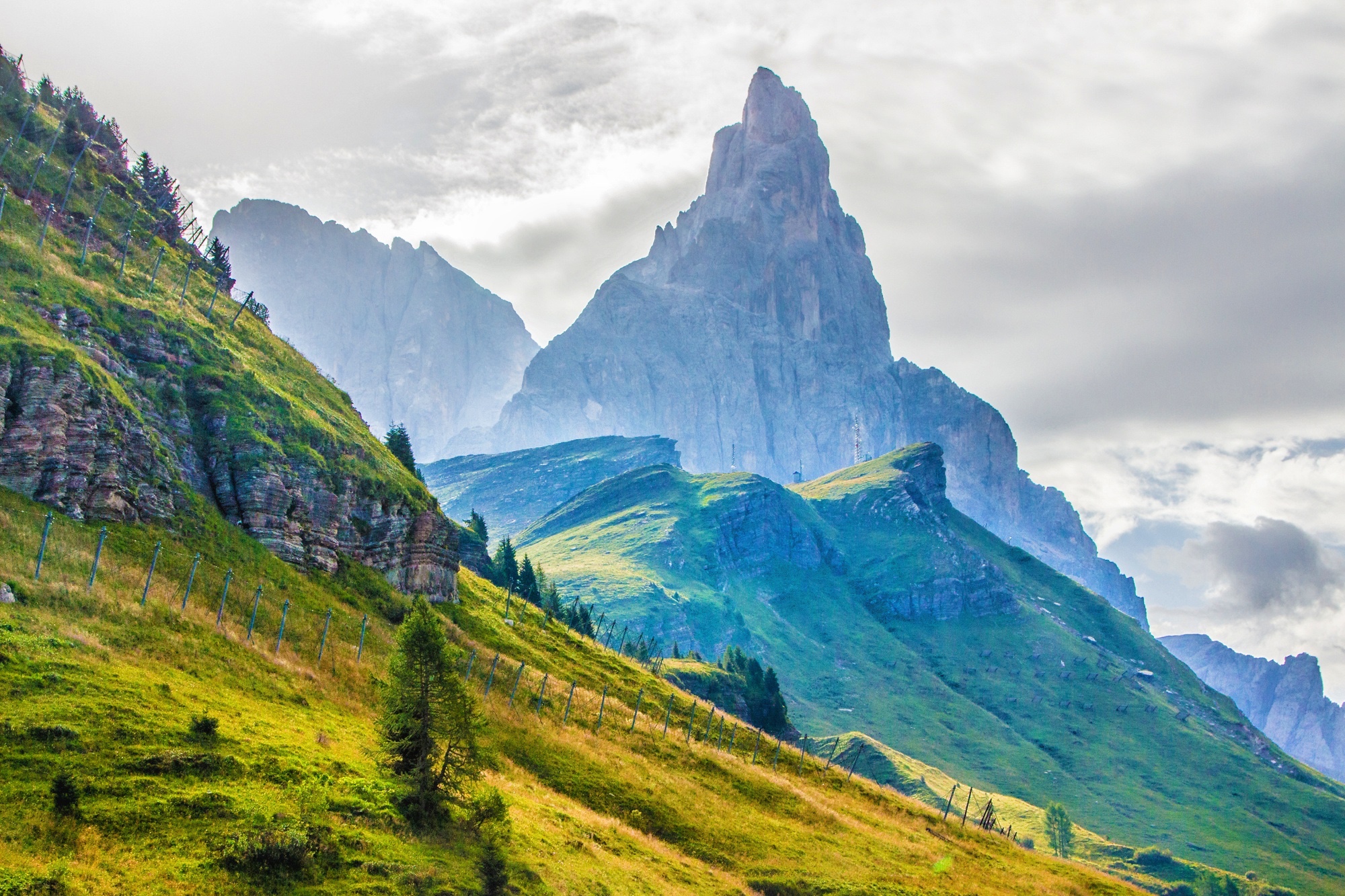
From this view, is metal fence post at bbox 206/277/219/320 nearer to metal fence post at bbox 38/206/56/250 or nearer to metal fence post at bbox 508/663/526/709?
metal fence post at bbox 38/206/56/250

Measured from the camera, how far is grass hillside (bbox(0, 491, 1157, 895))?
34.8m

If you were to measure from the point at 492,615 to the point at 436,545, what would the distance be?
11666 mm

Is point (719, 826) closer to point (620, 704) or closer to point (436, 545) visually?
point (620, 704)

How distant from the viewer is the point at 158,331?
8394 centimetres

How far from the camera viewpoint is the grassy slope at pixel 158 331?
72938 millimetres

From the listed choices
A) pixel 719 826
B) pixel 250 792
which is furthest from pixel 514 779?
pixel 250 792

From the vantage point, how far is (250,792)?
3881cm

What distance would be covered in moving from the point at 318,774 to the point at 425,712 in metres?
5.80

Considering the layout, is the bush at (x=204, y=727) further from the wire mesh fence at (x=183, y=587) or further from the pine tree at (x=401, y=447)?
the pine tree at (x=401, y=447)

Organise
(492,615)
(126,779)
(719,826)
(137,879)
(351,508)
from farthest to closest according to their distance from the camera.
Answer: (492,615), (351,508), (719,826), (126,779), (137,879)

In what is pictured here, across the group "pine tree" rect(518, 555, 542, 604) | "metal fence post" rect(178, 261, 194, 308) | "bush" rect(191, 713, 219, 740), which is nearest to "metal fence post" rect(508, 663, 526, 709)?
"bush" rect(191, 713, 219, 740)

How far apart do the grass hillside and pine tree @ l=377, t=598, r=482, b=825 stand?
2.14m

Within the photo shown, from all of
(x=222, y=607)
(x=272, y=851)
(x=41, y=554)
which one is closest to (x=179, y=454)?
(x=222, y=607)

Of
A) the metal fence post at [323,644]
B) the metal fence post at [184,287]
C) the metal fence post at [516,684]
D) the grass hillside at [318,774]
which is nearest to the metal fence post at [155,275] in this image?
the metal fence post at [184,287]
